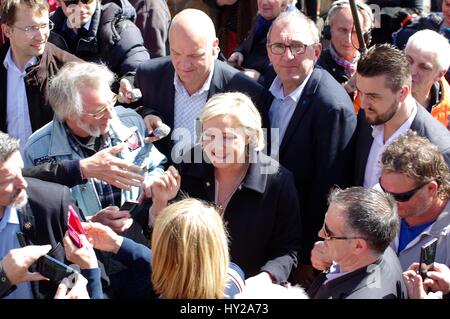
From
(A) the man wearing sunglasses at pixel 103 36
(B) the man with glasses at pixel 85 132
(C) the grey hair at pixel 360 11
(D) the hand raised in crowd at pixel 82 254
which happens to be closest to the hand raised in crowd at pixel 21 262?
(D) the hand raised in crowd at pixel 82 254

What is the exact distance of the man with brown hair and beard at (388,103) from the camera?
13.5 ft

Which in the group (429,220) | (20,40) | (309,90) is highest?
(20,40)

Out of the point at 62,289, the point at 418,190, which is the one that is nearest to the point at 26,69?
the point at 62,289

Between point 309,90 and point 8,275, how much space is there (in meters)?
2.15

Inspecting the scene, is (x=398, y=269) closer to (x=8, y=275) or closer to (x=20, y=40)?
(x=8, y=275)

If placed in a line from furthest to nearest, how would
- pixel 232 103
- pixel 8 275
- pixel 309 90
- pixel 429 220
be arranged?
pixel 309 90, pixel 232 103, pixel 429 220, pixel 8 275

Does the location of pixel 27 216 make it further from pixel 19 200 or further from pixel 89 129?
pixel 89 129

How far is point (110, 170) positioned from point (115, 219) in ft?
0.96

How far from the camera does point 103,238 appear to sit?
3352mm

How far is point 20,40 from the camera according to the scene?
4.79 m

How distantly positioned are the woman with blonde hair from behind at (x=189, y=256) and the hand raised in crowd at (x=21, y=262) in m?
0.52

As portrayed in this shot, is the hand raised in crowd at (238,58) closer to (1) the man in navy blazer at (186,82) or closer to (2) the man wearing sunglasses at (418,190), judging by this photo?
(1) the man in navy blazer at (186,82)
